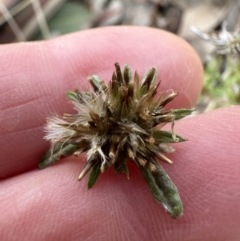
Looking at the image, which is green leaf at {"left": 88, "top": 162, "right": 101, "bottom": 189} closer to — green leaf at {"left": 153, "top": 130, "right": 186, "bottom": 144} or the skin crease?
the skin crease

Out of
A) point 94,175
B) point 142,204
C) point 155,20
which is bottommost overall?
point 142,204

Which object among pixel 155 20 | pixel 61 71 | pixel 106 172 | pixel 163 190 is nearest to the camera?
pixel 163 190

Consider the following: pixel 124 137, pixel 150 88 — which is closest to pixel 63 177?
pixel 124 137

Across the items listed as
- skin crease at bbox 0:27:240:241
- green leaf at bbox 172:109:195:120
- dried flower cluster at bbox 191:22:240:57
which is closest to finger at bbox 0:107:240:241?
skin crease at bbox 0:27:240:241

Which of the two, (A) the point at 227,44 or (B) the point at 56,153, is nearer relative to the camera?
(B) the point at 56,153

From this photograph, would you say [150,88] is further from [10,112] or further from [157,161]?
[10,112]

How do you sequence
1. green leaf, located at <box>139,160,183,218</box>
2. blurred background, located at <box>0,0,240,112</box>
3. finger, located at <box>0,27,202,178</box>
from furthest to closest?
1. blurred background, located at <box>0,0,240,112</box>
2. finger, located at <box>0,27,202,178</box>
3. green leaf, located at <box>139,160,183,218</box>

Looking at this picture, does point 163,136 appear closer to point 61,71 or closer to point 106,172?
point 106,172

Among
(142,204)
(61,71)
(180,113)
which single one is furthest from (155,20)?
(142,204)
